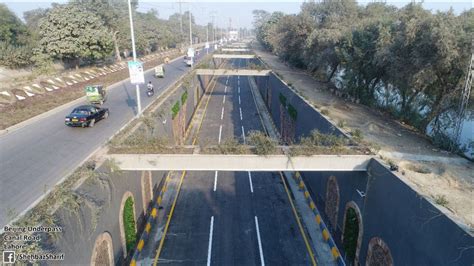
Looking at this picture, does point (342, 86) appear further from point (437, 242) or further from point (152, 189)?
point (437, 242)

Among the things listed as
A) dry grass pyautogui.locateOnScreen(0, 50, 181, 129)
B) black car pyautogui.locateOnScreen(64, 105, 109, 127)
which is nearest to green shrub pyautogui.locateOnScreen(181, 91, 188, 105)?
black car pyautogui.locateOnScreen(64, 105, 109, 127)

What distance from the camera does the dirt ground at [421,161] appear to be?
11648mm

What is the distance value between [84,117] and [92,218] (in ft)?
47.5

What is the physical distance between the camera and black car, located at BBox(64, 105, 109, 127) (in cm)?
2347

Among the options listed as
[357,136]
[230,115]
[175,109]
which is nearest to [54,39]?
[230,115]

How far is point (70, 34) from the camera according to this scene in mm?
45188

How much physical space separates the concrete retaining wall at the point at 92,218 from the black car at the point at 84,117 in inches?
371

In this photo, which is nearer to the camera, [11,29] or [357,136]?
[357,136]

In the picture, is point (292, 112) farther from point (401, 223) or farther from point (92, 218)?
point (92, 218)

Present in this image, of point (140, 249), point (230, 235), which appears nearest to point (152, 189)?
point (140, 249)

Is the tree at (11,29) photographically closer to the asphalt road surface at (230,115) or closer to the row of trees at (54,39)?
the row of trees at (54,39)

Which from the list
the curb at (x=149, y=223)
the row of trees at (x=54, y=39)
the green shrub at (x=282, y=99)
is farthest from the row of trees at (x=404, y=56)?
the row of trees at (x=54, y=39)

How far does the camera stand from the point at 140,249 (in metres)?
16.6

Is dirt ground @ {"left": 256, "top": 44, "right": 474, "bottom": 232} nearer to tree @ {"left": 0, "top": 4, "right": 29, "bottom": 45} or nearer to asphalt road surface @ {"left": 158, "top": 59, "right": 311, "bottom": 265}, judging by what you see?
asphalt road surface @ {"left": 158, "top": 59, "right": 311, "bottom": 265}
